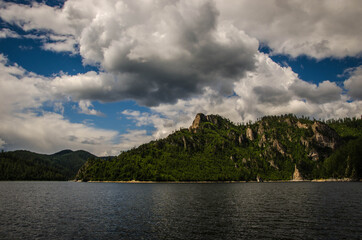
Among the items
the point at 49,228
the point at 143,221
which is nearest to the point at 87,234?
the point at 49,228

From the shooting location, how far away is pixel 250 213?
60.4 meters

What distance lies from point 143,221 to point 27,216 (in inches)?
1199

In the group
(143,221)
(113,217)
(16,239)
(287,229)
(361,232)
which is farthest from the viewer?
(113,217)

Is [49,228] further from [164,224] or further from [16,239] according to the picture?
[164,224]

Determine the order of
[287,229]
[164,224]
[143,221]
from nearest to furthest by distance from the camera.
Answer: [287,229] → [164,224] → [143,221]

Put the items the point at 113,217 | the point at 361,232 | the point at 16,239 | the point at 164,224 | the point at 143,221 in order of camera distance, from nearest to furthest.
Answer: the point at 16,239 < the point at 361,232 < the point at 164,224 < the point at 143,221 < the point at 113,217

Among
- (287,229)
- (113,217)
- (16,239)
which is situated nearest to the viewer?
(16,239)

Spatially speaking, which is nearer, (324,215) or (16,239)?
(16,239)

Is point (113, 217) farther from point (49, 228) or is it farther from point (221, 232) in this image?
point (221, 232)

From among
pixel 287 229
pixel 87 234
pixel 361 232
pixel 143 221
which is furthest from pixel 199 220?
pixel 361 232

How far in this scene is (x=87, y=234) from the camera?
4153 cm

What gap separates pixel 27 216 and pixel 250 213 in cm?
5691

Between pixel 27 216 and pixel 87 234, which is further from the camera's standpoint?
pixel 27 216

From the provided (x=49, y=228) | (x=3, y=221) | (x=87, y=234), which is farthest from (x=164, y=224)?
(x=3, y=221)
